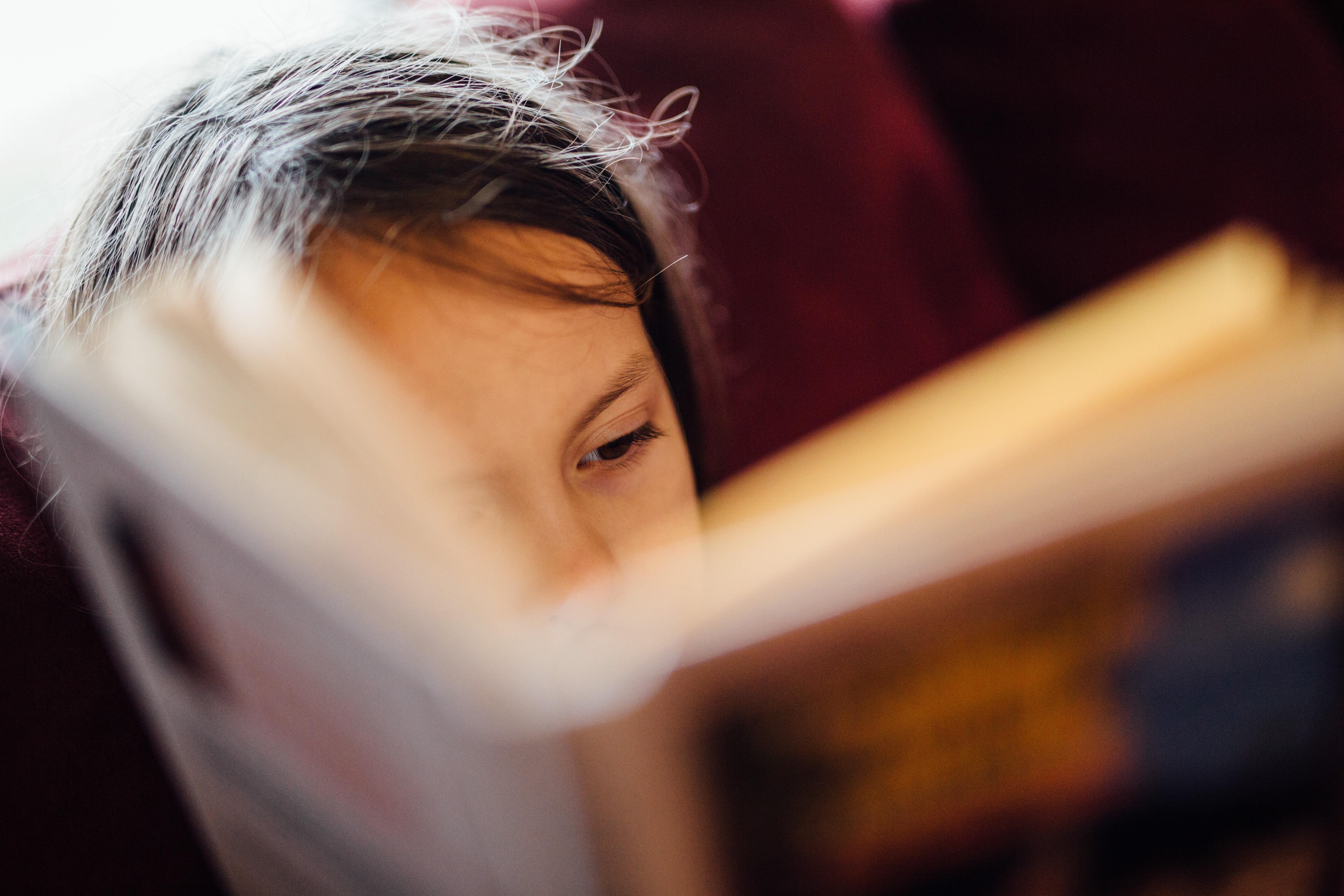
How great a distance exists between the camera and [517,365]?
0.39 m

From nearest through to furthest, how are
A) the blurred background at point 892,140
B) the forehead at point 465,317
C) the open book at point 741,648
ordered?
the open book at point 741,648, the forehead at point 465,317, the blurred background at point 892,140

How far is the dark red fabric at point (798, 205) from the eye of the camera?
2.35 ft

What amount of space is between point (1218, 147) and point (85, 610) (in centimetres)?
102

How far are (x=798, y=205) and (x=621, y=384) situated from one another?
0.38 meters

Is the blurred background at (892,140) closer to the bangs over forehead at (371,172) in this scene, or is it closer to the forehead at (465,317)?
the bangs over forehead at (371,172)

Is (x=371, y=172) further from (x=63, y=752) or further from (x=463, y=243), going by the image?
(x=63, y=752)

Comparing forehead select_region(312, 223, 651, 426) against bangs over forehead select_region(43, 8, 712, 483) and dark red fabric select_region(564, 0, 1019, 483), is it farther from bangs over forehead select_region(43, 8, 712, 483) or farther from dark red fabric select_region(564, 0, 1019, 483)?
dark red fabric select_region(564, 0, 1019, 483)

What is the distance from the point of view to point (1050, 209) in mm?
920

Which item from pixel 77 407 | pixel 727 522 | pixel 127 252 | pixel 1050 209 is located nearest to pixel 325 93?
pixel 127 252

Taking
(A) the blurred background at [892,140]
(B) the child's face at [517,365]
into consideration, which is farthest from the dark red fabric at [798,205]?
(B) the child's face at [517,365]

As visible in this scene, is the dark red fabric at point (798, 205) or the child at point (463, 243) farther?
the dark red fabric at point (798, 205)

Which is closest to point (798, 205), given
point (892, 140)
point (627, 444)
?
point (892, 140)

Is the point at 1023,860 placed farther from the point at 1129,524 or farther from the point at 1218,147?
the point at 1218,147

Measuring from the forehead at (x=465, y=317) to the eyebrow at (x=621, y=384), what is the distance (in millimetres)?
10
